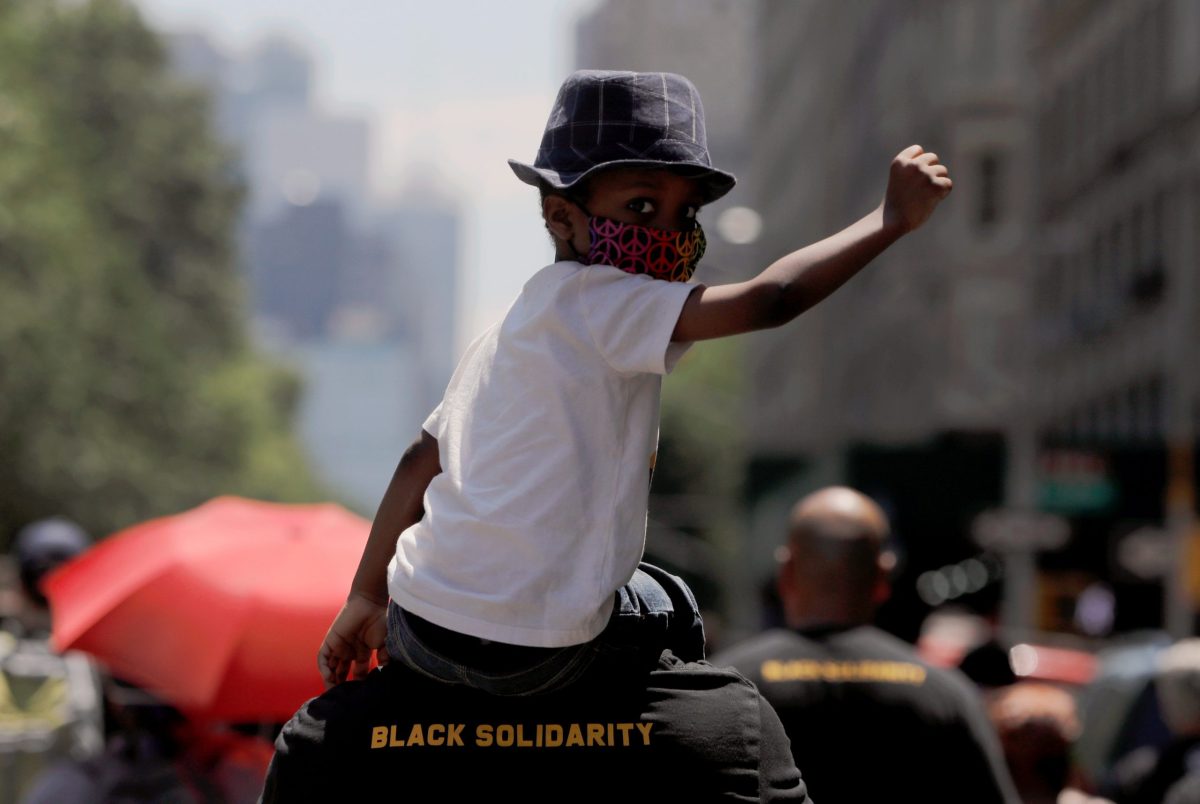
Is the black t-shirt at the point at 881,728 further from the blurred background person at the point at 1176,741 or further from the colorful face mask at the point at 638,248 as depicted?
the blurred background person at the point at 1176,741

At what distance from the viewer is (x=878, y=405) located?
48.9m

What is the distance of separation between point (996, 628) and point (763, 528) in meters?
52.8

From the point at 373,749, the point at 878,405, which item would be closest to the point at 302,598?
the point at 373,749

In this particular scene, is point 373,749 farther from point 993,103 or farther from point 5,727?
point 993,103

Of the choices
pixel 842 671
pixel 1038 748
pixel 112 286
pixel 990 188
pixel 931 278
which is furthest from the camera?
pixel 112 286

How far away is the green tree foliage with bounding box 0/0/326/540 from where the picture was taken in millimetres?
33500

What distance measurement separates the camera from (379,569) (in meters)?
2.89

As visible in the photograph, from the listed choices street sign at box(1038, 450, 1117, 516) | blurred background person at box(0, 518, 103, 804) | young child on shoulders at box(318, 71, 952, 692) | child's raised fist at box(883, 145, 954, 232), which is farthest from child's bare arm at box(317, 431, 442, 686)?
street sign at box(1038, 450, 1117, 516)

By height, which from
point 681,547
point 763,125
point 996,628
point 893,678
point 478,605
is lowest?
point 681,547

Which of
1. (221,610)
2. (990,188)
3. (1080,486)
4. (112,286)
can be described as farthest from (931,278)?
(221,610)

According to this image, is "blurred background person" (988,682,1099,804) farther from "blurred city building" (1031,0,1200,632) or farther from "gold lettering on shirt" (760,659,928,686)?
"blurred city building" (1031,0,1200,632)

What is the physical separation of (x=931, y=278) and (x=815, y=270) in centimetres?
4055

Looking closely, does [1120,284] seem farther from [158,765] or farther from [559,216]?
[559,216]

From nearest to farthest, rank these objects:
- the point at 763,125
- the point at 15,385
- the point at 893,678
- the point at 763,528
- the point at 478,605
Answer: the point at 478,605 → the point at 893,678 → the point at 15,385 → the point at 763,528 → the point at 763,125
